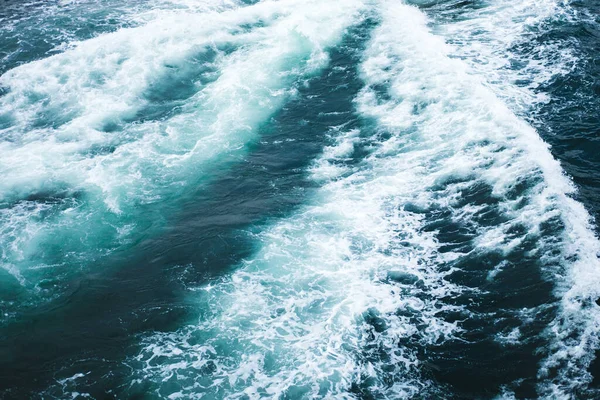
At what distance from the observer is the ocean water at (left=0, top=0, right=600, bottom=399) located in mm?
9359

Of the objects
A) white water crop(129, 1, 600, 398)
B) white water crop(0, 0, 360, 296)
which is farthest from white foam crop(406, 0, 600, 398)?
white water crop(0, 0, 360, 296)

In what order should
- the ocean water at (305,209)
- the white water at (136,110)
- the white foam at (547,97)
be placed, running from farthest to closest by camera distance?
1. the white water at (136,110)
2. the ocean water at (305,209)
3. the white foam at (547,97)

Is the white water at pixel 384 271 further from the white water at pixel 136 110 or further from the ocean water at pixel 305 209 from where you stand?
the white water at pixel 136 110

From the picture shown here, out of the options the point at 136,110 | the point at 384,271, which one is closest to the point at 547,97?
the point at 384,271

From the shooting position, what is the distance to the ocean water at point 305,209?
9.36 metres

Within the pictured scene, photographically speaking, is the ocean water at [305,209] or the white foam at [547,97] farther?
the ocean water at [305,209]

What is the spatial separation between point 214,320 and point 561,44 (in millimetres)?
15525

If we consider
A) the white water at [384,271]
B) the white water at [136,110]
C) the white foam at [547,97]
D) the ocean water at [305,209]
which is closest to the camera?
the white foam at [547,97]

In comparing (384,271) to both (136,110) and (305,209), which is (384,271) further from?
(136,110)

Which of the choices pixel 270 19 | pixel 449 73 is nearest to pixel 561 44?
pixel 449 73

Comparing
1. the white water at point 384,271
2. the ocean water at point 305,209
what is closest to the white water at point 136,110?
the ocean water at point 305,209

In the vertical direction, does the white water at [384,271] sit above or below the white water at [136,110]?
below

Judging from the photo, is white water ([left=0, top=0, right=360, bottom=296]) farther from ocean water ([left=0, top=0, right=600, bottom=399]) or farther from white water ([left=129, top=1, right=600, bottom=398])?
white water ([left=129, top=1, right=600, bottom=398])

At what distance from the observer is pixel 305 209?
12719mm
